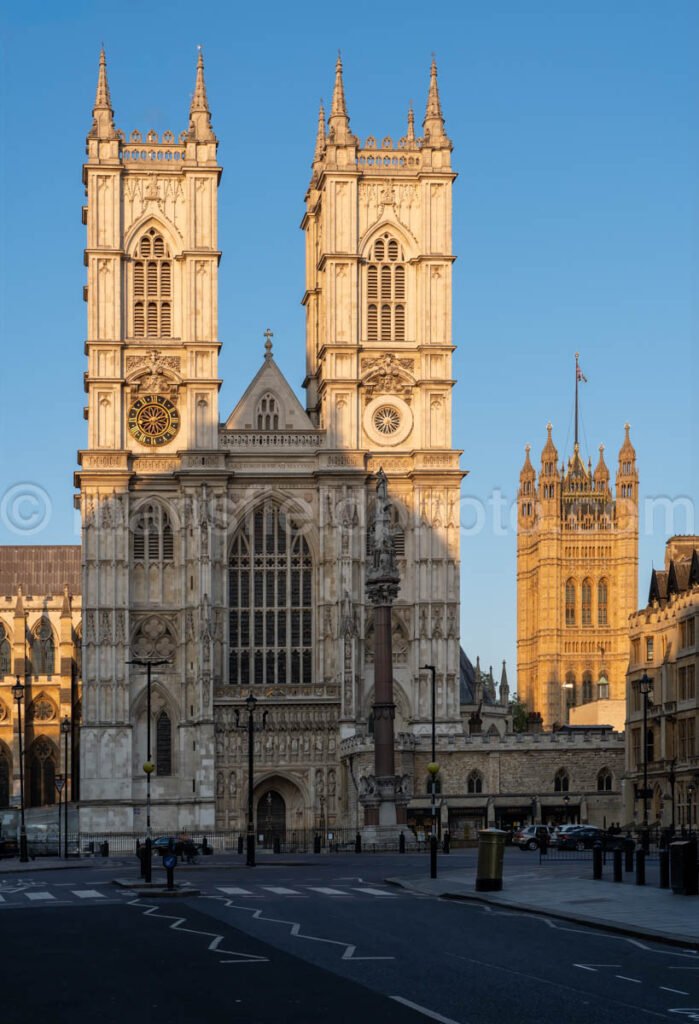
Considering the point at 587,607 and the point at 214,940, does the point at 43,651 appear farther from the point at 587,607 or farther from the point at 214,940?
the point at 214,940

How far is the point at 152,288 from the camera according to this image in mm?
97625

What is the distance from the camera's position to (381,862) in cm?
5919

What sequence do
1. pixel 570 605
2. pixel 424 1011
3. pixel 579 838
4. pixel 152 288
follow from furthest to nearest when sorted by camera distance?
pixel 570 605
pixel 152 288
pixel 579 838
pixel 424 1011

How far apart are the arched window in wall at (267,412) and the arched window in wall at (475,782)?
67.9 ft

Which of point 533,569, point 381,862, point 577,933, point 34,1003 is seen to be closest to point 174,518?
point 381,862

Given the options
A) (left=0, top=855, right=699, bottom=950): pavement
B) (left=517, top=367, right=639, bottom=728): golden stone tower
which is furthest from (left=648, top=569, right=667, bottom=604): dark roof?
(left=517, top=367, right=639, bottom=728): golden stone tower

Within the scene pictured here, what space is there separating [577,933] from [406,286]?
71.5m

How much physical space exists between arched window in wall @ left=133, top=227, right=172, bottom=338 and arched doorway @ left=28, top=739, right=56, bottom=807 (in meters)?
39.1

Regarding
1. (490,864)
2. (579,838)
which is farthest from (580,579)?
(490,864)

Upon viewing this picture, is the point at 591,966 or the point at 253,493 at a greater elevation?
the point at 253,493

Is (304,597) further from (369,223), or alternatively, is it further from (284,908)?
(284,908)

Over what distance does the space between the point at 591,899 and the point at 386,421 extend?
6213 centimetres

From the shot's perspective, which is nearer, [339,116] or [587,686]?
[339,116]

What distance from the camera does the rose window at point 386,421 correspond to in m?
96.6
